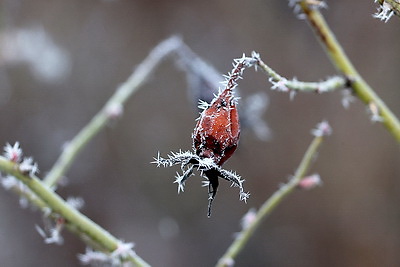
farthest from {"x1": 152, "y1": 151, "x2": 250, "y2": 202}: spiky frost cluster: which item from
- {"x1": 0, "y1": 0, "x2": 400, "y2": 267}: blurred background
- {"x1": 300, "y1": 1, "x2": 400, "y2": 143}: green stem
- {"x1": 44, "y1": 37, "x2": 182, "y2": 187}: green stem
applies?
{"x1": 0, "y1": 0, "x2": 400, "y2": 267}: blurred background

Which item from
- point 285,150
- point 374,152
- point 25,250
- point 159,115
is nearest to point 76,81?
point 159,115

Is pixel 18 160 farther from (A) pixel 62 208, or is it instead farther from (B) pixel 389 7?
(B) pixel 389 7

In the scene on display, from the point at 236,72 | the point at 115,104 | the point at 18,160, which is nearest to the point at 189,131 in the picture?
the point at 115,104

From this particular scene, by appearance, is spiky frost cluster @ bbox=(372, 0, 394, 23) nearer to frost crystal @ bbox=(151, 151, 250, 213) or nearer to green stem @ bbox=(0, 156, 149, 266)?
frost crystal @ bbox=(151, 151, 250, 213)

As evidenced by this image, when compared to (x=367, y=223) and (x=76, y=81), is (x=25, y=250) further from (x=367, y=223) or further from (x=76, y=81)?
(x=367, y=223)

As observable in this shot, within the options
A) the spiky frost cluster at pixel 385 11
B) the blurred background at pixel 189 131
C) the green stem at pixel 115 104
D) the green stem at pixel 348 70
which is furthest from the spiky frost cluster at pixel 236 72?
the blurred background at pixel 189 131

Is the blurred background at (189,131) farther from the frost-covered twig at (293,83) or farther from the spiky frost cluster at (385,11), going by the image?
the spiky frost cluster at (385,11)
